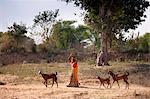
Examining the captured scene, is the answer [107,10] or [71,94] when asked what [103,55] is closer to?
[107,10]

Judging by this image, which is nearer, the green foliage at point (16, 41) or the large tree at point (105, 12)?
the large tree at point (105, 12)

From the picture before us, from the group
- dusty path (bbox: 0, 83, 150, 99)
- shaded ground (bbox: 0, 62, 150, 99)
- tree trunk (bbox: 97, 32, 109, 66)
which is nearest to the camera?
dusty path (bbox: 0, 83, 150, 99)

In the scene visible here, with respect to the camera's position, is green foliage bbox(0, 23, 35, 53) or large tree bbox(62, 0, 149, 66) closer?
large tree bbox(62, 0, 149, 66)

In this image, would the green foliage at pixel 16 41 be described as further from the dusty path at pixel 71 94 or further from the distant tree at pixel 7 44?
the dusty path at pixel 71 94

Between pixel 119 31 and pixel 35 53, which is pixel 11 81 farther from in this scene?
pixel 119 31

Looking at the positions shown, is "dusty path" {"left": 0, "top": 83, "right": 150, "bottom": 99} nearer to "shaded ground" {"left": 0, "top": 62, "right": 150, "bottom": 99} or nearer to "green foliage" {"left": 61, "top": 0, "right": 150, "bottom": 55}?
"shaded ground" {"left": 0, "top": 62, "right": 150, "bottom": 99}

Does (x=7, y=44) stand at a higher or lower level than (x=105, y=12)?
lower

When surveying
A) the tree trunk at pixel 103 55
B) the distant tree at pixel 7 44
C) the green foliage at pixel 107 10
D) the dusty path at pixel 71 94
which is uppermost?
the green foliage at pixel 107 10

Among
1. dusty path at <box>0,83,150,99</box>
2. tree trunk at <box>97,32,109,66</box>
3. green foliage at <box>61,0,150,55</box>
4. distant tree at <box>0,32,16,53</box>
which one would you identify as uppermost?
green foliage at <box>61,0,150,55</box>

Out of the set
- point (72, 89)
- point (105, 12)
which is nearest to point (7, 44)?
point (105, 12)

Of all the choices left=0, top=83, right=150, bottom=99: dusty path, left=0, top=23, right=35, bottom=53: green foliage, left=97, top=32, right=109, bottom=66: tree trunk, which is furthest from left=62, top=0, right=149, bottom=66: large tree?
left=0, top=83, right=150, bottom=99: dusty path

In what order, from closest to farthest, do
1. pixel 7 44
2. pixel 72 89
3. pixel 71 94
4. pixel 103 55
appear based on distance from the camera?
pixel 71 94 → pixel 72 89 → pixel 103 55 → pixel 7 44

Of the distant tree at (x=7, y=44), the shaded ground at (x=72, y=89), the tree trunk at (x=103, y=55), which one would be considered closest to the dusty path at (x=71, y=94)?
the shaded ground at (x=72, y=89)

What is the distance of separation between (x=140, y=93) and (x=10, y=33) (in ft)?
109
